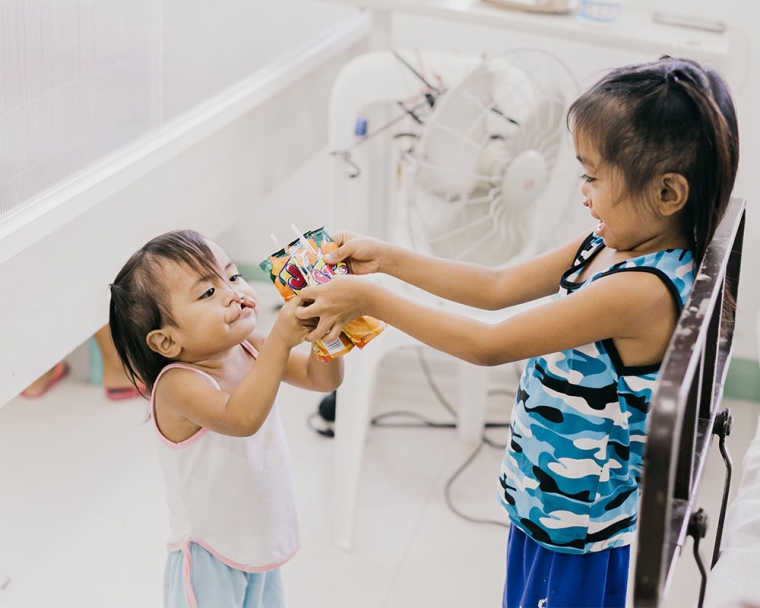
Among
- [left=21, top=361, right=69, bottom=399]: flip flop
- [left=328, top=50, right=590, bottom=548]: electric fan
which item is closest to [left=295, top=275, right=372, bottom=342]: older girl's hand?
[left=328, top=50, right=590, bottom=548]: electric fan

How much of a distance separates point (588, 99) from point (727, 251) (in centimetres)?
21

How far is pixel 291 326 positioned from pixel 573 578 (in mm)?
467

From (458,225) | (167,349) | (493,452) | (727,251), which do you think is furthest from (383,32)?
(727,251)

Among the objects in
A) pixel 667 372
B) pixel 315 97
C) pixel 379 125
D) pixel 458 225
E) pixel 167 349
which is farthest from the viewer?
pixel 315 97

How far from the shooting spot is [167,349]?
1074mm

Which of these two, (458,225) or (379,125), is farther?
(379,125)

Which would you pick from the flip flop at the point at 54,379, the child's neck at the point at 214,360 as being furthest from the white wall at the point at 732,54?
the child's neck at the point at 214,360

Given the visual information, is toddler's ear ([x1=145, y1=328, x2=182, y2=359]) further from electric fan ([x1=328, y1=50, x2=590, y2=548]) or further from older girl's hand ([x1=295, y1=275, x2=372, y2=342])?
electric fan ([x1=328, y1=50, x2=590, y2=548])

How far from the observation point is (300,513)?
6.27 feet

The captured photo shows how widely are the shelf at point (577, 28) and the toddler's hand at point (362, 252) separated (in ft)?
3.01

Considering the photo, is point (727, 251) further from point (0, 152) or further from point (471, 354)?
point (0, 152)

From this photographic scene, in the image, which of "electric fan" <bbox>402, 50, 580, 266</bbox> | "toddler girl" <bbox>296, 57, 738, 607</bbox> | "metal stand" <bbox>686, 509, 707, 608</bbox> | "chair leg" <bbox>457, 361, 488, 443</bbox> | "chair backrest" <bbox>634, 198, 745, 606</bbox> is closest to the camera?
"chair backrest" <bbox>634, 198, 745, 606</bbox>

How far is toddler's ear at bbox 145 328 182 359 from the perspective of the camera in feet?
3.49

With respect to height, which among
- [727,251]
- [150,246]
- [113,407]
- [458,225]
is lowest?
[113,407]
